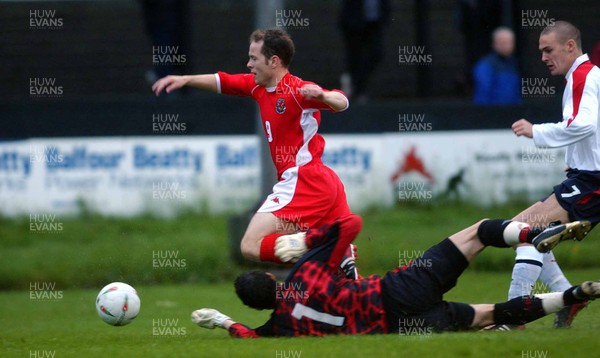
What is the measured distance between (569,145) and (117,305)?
364cm

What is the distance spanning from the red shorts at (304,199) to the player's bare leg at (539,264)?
1612mm

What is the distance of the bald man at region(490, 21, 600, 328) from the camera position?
300 inches

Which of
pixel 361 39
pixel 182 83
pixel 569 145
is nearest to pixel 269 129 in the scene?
pixel 182 83

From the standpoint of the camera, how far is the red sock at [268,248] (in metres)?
8.41

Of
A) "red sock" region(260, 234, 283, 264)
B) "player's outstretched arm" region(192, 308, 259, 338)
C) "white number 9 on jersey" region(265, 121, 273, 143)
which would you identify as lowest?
"player's outstretched arm" region(192, 308, 259, 338)

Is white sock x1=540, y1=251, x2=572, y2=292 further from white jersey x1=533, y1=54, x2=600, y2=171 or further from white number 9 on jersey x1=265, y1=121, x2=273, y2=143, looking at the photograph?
white number 9 on jersey x1=265, y1=121, x2=273, y2=143

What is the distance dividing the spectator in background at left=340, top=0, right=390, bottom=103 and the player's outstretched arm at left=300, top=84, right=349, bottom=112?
6.06m

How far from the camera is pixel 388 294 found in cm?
705

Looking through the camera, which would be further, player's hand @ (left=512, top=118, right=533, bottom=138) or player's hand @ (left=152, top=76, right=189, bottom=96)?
player's hand @ (left=152, top=76, right=189, bottom=96)

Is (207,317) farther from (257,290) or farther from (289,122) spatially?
(289,122)

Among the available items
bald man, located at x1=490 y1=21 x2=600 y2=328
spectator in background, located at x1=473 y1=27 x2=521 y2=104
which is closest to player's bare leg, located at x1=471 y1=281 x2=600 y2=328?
bald man, located at x1=490 y1=21 x2=600 y2=328

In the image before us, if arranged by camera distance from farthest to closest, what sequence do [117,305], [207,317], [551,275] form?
[551,275] < [117,305] < [207,317]

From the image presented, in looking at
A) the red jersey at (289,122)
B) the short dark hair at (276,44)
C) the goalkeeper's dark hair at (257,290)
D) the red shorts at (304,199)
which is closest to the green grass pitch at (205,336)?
the goalkeeper's dark hair at (257,290)

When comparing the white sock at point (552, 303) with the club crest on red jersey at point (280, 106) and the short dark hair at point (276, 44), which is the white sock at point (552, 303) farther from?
the short dark hair at point (276, 44)
